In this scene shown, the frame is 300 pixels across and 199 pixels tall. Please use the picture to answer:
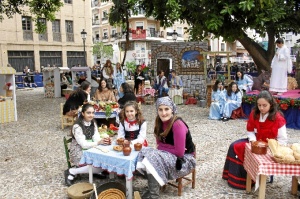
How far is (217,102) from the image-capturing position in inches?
392

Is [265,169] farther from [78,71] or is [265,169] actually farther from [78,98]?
[78,71]

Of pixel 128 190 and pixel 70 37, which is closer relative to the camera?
pixel 128 190

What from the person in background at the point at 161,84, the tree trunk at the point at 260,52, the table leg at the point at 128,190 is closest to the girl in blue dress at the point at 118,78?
the person in background at the point at 161,84

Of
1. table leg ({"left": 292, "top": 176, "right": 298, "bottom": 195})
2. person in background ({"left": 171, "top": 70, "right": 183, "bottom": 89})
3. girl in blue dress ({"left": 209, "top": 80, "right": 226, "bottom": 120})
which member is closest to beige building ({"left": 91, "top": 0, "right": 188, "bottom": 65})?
person in background ({"left": 171, "top": 70, "right": 183, "bottom": 89})

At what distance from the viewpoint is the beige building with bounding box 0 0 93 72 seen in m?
25.7

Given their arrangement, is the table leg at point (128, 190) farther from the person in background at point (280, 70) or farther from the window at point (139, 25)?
the window at point (139, 25)

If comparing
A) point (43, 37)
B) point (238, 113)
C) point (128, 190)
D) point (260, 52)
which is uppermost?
point (43, 37)

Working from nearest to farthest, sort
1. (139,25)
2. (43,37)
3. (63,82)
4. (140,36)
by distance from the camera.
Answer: (63,82), (43,37), (140,36), (139,25)

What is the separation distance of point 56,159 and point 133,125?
2305 mm

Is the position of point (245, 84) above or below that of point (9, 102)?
above

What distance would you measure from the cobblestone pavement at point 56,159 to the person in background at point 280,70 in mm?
1689

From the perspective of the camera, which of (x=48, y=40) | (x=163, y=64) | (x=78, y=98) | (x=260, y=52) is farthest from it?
(x=48, y=40)

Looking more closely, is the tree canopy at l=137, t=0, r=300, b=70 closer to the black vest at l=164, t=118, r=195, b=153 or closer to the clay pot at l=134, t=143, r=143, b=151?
the black vest at l=164, t=118, r=195, b=153

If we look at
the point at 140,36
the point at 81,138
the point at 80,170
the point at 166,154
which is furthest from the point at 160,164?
the point at 140,36
